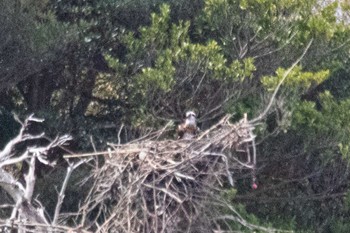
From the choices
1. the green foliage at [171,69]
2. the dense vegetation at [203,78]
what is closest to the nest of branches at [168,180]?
the dense vegetation at [203,78]

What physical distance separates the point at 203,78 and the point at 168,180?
411 centimetres

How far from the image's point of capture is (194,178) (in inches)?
262

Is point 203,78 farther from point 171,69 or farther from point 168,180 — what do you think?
point 168,180

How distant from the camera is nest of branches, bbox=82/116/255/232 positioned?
6621mm

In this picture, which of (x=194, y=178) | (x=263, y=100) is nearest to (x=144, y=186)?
(x=194, y=178)

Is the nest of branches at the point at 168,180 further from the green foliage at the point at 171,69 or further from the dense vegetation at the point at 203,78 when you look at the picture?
the green foliage at the point at 171,69

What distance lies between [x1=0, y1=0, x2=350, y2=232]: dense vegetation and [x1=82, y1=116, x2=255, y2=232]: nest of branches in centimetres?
350

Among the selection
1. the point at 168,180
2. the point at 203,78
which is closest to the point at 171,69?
the point at 203,78

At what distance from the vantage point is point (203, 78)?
10.7 metres

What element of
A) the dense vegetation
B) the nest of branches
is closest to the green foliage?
the dense vegetation

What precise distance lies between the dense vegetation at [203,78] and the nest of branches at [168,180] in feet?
11.5

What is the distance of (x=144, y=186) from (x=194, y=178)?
298 millimetres

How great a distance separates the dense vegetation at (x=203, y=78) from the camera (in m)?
10.5

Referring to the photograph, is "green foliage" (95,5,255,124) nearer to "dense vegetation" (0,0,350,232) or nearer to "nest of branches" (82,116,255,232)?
"dense vegetation" (0,0,350,232)
